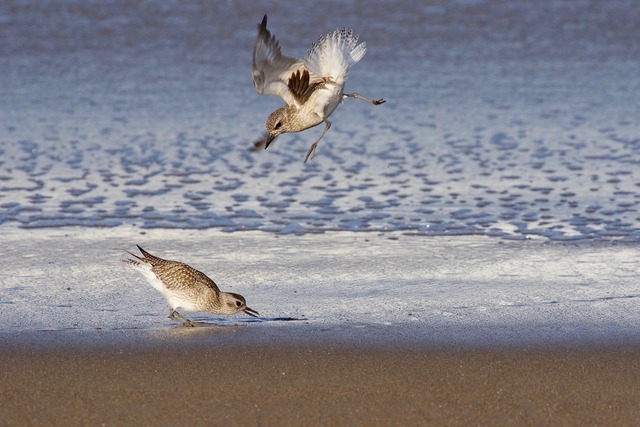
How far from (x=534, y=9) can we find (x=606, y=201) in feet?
37.3

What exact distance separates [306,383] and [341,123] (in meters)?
7.19

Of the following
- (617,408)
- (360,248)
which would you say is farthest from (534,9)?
(617,408)

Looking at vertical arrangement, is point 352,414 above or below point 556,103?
below

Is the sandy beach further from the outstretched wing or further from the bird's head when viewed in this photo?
the outstretched wing

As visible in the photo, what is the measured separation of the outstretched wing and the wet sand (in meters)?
1.73

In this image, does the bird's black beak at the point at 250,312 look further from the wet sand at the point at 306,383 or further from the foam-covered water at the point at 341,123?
the foam-covered water at the point at 341,123

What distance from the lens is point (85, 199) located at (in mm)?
9102

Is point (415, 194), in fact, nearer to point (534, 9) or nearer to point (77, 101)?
point (77, 101)

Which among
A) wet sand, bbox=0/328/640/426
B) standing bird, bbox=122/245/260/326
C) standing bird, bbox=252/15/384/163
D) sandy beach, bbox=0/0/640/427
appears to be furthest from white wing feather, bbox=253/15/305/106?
wet sand, bbox=0/328/640/426

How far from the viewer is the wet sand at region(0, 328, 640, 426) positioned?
4.93 meters

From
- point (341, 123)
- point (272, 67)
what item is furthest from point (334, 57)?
point (341, 123)

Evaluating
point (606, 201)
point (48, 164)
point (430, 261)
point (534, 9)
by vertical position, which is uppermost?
point (534, 9)

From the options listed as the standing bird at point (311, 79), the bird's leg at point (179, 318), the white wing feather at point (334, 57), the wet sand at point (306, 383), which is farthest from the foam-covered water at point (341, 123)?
the wet sand at point (306, 383)

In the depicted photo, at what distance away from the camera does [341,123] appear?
12250 mm
